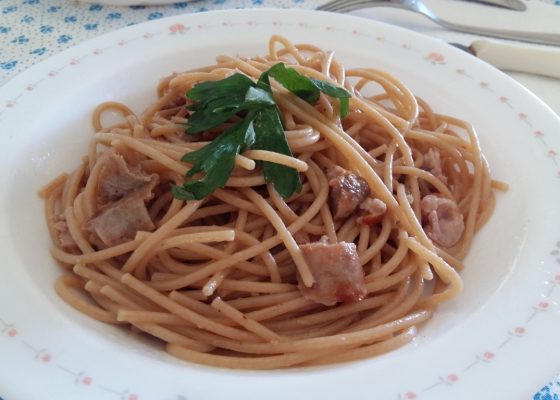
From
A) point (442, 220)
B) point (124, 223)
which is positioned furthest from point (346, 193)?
point (124, 223)

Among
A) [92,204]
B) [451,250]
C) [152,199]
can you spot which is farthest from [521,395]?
[92,204]

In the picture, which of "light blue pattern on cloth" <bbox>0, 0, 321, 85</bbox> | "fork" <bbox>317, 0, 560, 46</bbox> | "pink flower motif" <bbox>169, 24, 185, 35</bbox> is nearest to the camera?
"pink flower motif" <bbox>169, 24, 185, 35</bbox>

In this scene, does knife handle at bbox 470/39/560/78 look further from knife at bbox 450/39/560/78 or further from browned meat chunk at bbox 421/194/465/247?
browned meat chunk at bbox 421/194/465/247

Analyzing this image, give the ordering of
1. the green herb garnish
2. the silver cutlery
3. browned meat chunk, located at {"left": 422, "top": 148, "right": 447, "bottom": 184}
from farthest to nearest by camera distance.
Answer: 1. the silver cutlery
2. browned meat chunk, located at {"left": 422, "top": 148, "right": 447, "bottom": 184}
3. the green herb garnish

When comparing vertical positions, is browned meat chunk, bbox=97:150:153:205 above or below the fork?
below

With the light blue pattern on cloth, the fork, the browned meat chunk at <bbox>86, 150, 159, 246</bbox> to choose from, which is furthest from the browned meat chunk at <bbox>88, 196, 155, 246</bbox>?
the fork

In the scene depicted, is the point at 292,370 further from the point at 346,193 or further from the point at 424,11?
the point at 424,11

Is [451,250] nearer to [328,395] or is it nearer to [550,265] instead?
[550,265]
